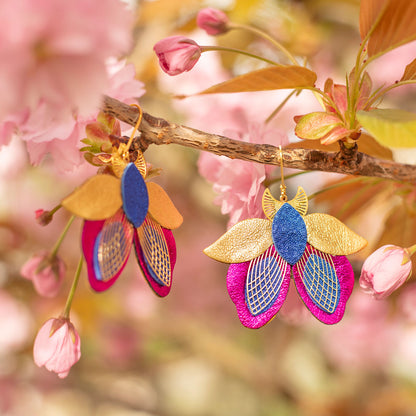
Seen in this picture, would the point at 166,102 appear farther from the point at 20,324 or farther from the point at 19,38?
the point at 19,38

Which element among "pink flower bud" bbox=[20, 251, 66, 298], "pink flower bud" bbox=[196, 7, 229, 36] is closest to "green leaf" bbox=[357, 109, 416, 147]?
"pink flower bud" bbox=[196, 7, 229, 36]

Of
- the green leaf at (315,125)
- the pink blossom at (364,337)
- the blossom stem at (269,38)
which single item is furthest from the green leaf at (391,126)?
the pink blossom at (364,337)

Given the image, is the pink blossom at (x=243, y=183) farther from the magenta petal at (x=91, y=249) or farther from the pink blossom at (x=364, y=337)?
the pink blossom at (x=364, y=337)

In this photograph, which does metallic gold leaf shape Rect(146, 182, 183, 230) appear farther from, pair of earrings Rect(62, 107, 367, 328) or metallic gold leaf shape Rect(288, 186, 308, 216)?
metallic gold leaf shape Rect(288, 186, 308, 216)

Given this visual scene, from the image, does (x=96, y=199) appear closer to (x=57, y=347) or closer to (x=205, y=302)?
(x=57, y=347)

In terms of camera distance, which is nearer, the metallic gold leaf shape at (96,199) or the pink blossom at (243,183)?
the metallic gold leaf shape at (96,199)

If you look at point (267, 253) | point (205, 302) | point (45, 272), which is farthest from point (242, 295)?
point (205, 302)
